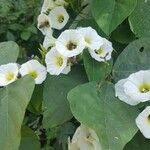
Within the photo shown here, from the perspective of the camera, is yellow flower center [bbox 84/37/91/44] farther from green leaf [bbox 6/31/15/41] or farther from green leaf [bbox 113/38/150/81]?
green leaf [bbox 6/31/15/41]

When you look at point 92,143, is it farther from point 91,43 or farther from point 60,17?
point 60,17

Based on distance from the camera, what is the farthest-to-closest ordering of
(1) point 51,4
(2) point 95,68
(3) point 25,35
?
(3) point 25,35 → (1) point 51,4 → (2) point 95,68

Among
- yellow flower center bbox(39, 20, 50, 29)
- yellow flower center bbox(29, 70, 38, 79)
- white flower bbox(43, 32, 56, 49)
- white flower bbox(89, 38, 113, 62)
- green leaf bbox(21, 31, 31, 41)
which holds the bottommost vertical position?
green leaf bbox(21, 31, 31, 41)

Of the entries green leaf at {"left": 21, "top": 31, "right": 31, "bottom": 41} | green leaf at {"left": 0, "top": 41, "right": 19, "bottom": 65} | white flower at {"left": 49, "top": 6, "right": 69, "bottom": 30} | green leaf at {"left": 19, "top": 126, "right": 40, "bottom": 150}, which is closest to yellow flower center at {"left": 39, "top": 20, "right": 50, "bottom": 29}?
white flower at {"left": 49, "top": 6, "right": 69, "bottom": 30}

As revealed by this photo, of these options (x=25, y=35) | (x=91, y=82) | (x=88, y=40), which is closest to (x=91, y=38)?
(x=88, y=40)

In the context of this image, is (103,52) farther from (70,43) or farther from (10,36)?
(10,36)
